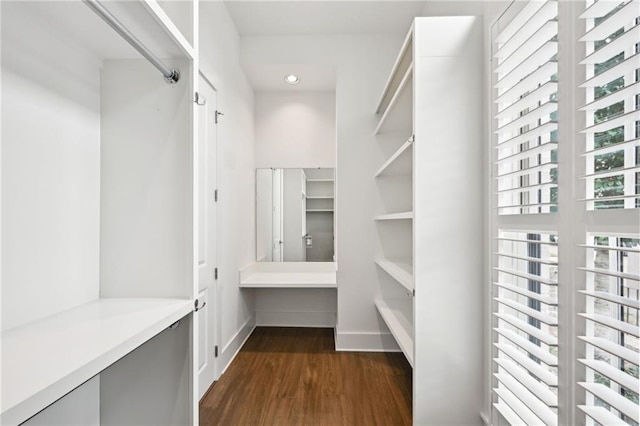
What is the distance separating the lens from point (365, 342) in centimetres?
291

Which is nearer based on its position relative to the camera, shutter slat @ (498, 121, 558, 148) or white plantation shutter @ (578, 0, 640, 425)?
white plantation shutter @ (578, 0, 640, 425)

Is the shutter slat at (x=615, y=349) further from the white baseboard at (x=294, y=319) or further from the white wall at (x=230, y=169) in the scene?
the white baseboard at (x=294, y=319)

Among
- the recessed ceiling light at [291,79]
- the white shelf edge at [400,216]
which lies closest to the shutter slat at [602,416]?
the white shelf edge at [400,216]

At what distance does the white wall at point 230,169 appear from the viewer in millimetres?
2361

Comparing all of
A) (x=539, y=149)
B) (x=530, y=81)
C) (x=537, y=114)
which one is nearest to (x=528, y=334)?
(x=539, y=149)

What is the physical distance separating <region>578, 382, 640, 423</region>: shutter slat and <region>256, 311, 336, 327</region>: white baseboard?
2.70m

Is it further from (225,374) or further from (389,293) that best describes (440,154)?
(225,374)

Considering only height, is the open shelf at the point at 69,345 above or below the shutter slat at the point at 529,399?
above

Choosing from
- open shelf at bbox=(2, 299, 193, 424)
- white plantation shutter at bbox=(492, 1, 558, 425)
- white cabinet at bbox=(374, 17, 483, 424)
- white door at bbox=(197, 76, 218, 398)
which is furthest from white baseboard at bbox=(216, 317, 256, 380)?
white plantation shutter at bbox=(492, 1, 558, 425)

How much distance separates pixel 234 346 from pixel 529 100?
2.62m

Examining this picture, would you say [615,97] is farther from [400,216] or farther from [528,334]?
[400,216]

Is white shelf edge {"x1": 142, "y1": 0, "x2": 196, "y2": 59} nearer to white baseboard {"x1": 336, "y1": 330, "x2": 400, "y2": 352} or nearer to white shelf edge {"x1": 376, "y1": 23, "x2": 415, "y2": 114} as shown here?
white shelf edge {"x1": 376, "y1": 23, "x2": 415, "y2": 114}

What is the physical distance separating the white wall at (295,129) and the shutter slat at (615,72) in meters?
2.73

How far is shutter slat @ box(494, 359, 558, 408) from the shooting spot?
1136 millimetres
